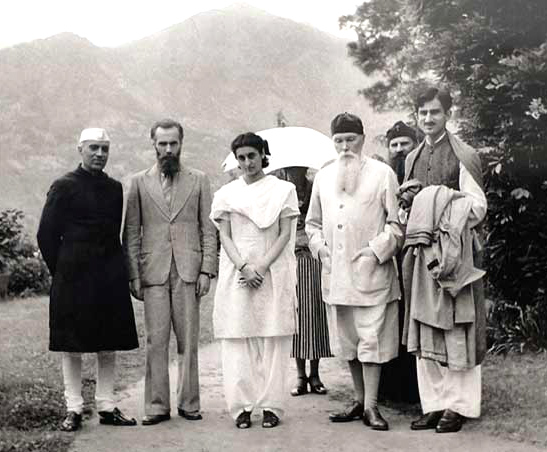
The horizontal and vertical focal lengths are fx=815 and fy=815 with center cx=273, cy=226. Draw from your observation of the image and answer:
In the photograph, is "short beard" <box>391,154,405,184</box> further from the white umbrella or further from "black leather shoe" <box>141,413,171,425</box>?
"black leather shoe" <box>141,413,171,425</box>

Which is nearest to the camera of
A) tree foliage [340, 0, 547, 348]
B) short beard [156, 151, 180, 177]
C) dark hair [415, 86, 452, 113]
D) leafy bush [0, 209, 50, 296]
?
dark hair [415, 86, 452, 113]

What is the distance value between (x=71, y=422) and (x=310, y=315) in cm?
218

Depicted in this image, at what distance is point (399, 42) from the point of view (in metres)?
20.4

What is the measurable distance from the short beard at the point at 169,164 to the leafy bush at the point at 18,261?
10.4 m

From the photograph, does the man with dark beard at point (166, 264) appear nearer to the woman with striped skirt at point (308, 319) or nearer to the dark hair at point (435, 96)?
the woman with striped skirt at point (308, 319)

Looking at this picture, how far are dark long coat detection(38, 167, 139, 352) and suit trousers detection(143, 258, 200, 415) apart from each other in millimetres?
216

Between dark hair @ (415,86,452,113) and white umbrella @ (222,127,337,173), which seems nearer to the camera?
dark hair @ (415,86,452,113)

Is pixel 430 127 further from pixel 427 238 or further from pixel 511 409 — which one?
pixel 511 409

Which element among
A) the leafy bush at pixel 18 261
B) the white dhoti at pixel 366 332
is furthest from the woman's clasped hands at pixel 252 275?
the leafy bush at pixel 18 261

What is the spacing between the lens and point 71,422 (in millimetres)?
5645

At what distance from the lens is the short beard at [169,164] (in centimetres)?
592

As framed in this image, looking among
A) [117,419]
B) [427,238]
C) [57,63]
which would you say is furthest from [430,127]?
[57,63]

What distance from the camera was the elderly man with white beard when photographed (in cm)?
566

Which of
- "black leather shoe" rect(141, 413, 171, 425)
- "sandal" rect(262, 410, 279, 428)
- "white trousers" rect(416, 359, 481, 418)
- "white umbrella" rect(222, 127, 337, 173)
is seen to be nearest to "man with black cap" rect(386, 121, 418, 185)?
"white umbrella" rect(222, 127, 337, 173)
